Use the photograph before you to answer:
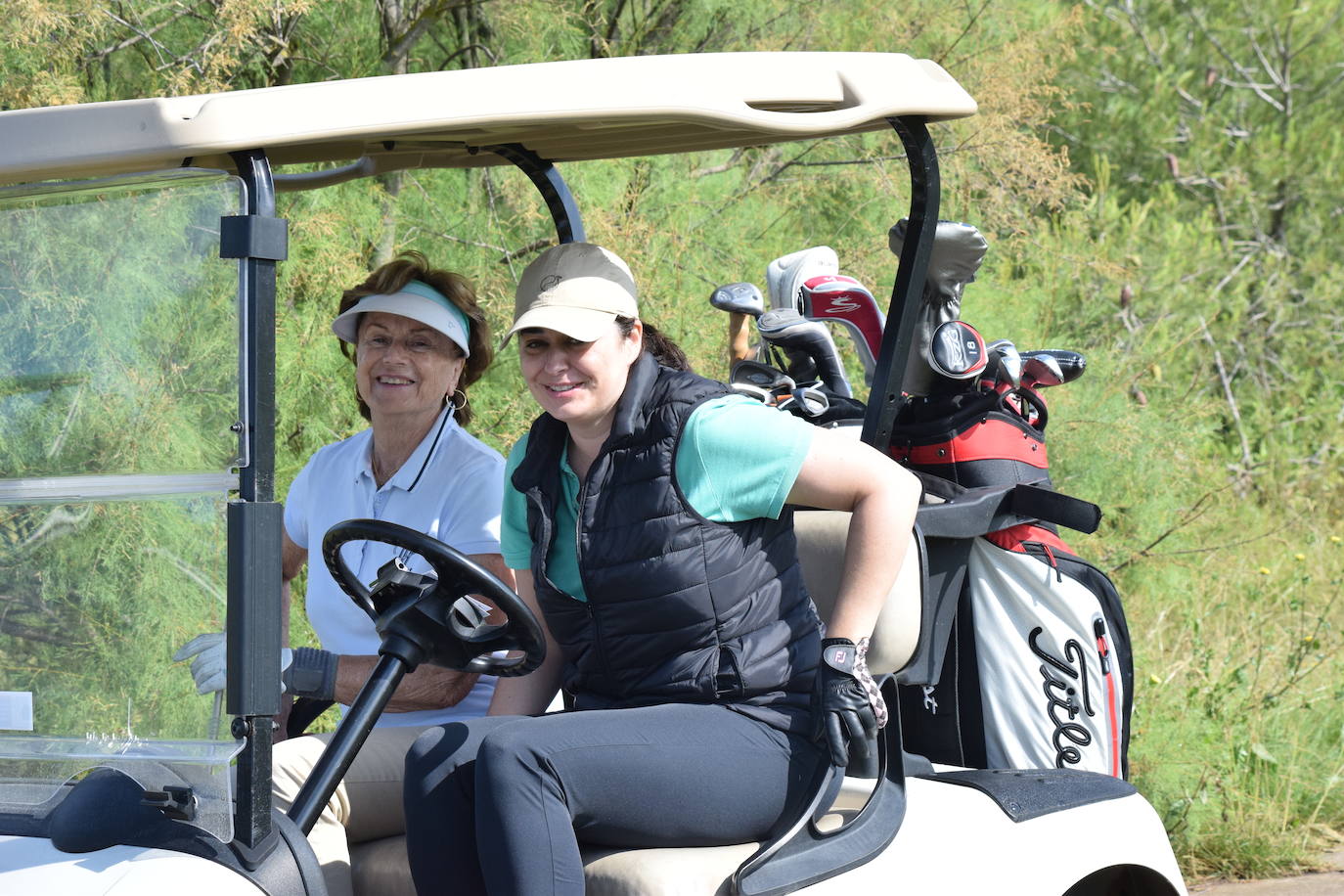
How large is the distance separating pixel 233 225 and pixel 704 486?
2.51ft

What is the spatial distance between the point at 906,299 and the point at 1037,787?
83cm

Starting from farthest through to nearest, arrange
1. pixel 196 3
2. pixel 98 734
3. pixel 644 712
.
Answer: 1. pixel 196 3
2. pixel 644 712
3. pixel 98 734

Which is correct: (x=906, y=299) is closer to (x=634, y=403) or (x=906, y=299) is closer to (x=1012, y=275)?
(x=634, y=403)

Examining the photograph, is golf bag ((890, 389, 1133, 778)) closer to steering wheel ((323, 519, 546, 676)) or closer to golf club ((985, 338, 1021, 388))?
golf club ((985, 338, 1021, 388))

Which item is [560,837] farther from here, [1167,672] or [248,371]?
[1167,672]

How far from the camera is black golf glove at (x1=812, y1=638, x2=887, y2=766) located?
2.02m

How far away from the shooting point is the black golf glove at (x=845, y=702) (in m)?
2.02

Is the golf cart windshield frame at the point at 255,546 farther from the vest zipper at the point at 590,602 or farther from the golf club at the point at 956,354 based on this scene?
the golf club at the point at 956,354

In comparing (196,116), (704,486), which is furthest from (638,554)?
(196,116)

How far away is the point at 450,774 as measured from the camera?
2119mm

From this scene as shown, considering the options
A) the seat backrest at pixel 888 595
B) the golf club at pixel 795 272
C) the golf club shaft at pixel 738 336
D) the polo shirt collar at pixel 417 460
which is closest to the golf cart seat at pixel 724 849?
the seat backrest at pixel 888 595

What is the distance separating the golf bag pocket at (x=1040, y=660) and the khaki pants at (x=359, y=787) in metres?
1.08

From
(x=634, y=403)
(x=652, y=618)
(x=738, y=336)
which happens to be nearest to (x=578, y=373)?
(x=634, y=403)

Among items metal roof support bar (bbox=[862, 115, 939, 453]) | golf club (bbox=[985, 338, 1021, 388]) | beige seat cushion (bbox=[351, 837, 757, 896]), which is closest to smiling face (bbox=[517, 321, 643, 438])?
metal roof support bar (bbox=[862, 115, 939, 453])
